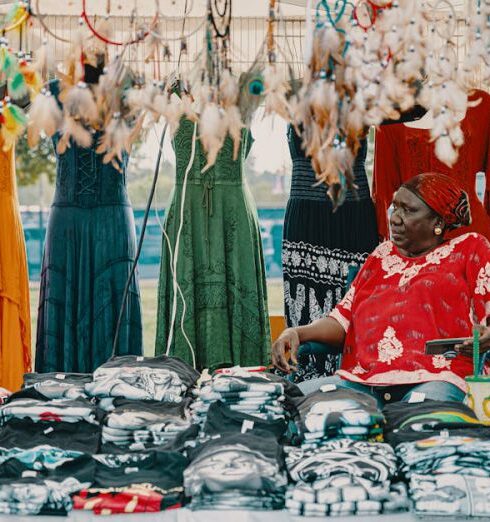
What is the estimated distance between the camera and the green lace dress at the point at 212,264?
4648mm

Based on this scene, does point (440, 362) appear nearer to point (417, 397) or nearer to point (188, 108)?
point (417, 397)

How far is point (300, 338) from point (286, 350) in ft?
0.33

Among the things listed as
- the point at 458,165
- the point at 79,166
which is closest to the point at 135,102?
the point at 79,166

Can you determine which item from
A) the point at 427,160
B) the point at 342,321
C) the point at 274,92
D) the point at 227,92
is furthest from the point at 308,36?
the point at 427,160

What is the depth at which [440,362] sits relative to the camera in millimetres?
3451

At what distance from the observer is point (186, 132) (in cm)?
461

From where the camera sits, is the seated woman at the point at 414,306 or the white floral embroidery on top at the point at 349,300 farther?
the white floral embroidery on top at the point at 349,300

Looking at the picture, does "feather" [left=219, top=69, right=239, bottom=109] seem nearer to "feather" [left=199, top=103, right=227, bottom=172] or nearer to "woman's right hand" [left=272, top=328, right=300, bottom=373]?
"feather" [left=199, top=103, right=227, bottom=172]

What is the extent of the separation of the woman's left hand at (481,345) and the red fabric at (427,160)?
1.20 meters

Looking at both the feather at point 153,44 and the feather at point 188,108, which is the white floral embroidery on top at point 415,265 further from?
the feather at point 153,44

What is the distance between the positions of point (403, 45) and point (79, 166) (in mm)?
2161

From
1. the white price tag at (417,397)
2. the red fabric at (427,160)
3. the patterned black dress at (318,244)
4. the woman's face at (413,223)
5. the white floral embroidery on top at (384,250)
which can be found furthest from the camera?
the patterned black dress at (318,244)

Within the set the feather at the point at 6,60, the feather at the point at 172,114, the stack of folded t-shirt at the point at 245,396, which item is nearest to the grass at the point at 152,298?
the stack of folded t-shirt at the point at 245,396

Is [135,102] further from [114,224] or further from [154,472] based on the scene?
[114,224]
